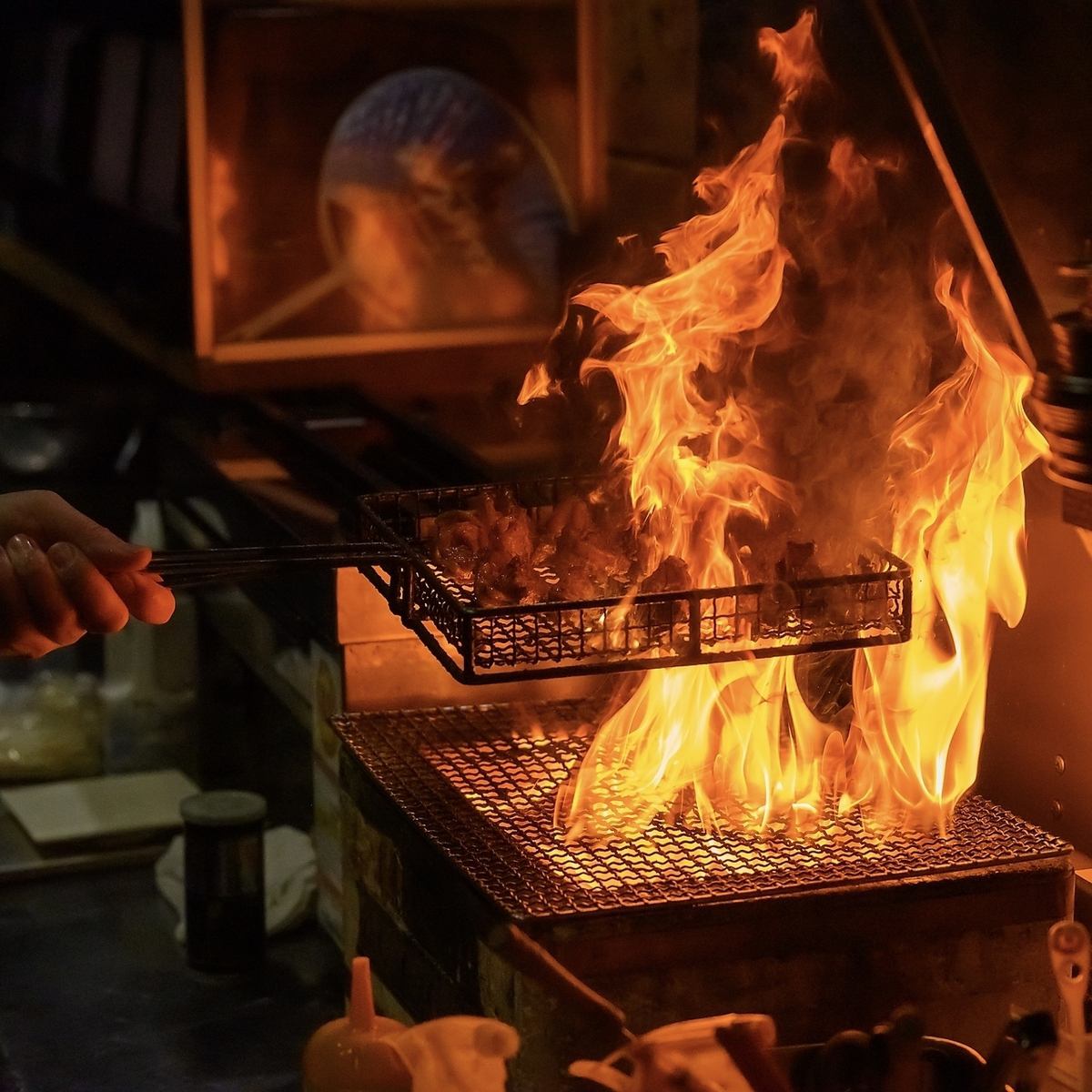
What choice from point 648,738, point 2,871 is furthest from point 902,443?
point 2,871

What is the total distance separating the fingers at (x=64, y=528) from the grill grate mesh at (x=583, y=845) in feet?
1.92

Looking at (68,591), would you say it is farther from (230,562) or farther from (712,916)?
(712,916)

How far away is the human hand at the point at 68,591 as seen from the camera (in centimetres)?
228

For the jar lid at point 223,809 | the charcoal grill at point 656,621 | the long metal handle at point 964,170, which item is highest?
the long metal handle at point 964,170

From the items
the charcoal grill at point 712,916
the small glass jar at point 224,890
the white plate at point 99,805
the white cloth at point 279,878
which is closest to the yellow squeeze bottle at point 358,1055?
the charcoal grill at point 712,916

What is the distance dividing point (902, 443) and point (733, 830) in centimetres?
66

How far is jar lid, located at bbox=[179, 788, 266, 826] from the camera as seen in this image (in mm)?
3443

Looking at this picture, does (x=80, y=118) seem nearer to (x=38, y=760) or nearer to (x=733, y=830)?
(x=38, y=760)

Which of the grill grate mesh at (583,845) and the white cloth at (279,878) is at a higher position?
the grill grate mesh at (583,845)

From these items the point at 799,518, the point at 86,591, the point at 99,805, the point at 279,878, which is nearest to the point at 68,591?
the point at 86,591

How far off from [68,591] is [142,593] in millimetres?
101

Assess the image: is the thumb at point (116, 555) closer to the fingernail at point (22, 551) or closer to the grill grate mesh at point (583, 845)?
the fingernail at point (22, 551)

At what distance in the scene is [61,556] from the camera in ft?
7.57

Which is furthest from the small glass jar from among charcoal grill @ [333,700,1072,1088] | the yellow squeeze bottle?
the yellow squeeze bottle
